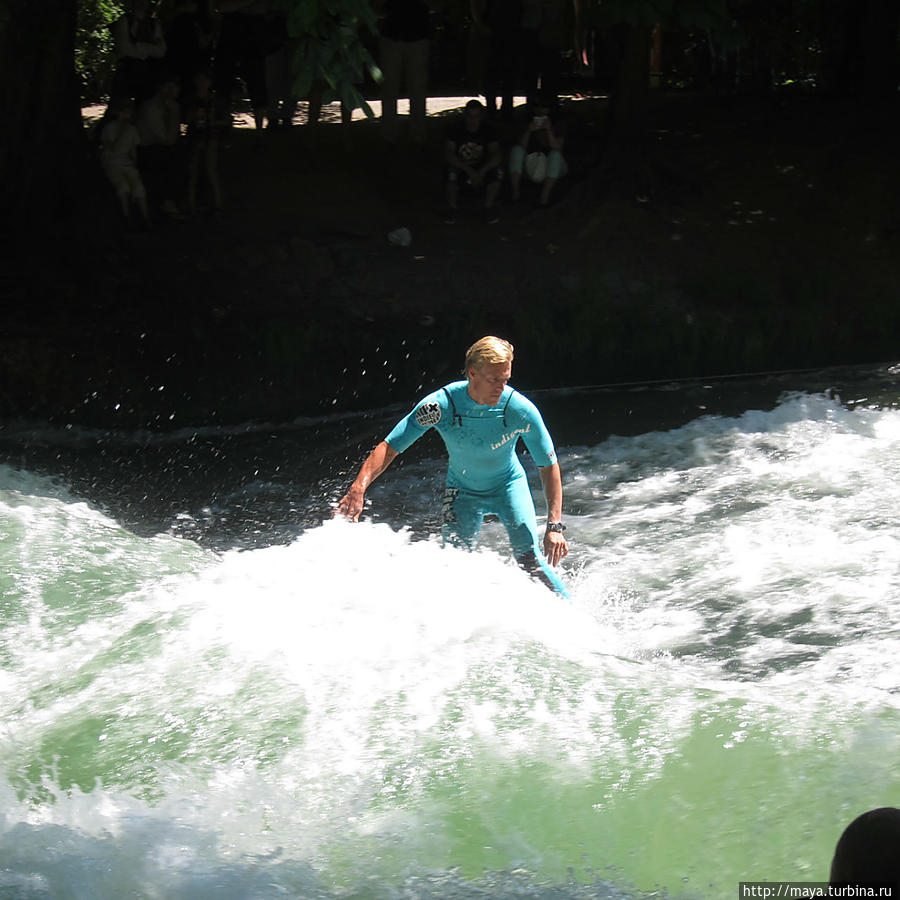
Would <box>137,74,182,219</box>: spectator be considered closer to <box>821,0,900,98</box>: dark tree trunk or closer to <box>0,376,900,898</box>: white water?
<box>0,376,900,898</box>: white water

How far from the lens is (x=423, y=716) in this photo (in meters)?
5.82

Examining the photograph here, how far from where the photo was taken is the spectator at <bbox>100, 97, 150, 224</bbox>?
1321cm

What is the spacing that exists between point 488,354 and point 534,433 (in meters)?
0.64

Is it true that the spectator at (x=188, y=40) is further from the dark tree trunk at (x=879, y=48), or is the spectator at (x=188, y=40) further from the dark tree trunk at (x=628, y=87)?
the dark tree trunk at (x=879, y=48)

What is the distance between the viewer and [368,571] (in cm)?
711

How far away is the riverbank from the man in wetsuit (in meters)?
5.63

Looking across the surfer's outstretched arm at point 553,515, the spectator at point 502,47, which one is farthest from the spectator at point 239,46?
the surfer's outstretched arm at point 553,515

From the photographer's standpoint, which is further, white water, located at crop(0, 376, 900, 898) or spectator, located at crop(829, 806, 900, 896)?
white water, located at crop(0, 376, 900, 898)

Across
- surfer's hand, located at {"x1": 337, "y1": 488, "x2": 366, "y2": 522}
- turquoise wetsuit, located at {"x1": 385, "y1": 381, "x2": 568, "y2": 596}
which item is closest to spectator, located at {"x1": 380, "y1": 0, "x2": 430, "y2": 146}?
turquoise wetsuit, located at {"x1": 385, "y1": 381, "x2": 568, "y2": 596}

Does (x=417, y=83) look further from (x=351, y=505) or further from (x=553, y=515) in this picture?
(x=351, y=505)

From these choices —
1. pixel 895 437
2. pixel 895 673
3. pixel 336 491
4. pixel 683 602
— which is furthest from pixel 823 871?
pixel 895 437

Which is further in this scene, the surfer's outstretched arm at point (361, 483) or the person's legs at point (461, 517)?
the person's legs at point (461, 517)

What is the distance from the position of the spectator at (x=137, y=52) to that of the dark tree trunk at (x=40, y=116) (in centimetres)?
73

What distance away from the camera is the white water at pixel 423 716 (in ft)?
16.1
